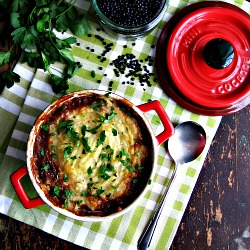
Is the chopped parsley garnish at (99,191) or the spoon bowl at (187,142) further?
the spoon bowl at (187,142)

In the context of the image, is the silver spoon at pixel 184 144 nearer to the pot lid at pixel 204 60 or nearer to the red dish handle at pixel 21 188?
the pot lid at pixel 204 60

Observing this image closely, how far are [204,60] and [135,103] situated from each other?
0.34 meters

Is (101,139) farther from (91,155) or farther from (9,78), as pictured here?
(9,78)

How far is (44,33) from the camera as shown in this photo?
1.90 meters

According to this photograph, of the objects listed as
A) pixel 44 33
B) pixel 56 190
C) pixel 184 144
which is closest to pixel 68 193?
pixel 56 190

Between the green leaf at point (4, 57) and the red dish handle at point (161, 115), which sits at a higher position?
the red dish handle at point (161, 115)

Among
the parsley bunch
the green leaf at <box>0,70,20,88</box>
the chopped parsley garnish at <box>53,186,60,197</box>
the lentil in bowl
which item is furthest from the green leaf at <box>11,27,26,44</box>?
the chopped parsley garnish at <box>53,186,60,197</box>

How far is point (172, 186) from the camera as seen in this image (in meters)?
1.96

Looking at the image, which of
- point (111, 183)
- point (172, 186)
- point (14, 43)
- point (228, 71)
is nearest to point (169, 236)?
point (172, 186)

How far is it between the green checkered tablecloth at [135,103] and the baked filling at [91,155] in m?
0.20

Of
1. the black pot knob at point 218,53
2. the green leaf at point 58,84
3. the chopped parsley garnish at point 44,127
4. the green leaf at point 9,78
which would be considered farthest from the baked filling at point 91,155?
the black pot knob at point 218,53

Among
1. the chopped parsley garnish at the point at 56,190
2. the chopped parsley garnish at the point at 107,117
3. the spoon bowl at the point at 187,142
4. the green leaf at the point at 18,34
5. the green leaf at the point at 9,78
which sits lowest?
the chopped parsley garnish at the point at 56,190

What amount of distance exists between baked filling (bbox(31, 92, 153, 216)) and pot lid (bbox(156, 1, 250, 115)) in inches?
11.8

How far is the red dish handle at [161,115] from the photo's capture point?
69.6 inches
